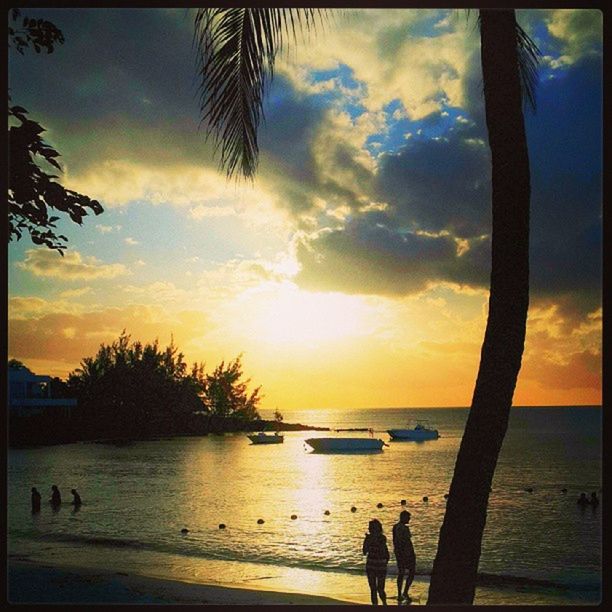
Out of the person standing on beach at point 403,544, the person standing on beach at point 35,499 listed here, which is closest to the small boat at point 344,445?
the person standing on beach at point 35,499

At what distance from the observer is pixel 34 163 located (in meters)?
6.41

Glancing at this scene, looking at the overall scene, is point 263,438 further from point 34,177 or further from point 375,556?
point 34,177

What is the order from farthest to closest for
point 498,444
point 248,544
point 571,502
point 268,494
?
point 268,494, point 571,502, point 248,544, point 498,444

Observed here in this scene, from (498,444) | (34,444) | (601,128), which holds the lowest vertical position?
(34,444)

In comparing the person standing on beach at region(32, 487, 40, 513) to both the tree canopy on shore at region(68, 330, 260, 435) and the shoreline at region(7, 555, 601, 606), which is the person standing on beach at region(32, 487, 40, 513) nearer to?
the shoreline at region(7, 555, 601, 606)

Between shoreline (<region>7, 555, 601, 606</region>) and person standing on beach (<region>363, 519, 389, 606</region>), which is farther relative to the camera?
shoreline (<region>7, 555, 601, 606</region>)

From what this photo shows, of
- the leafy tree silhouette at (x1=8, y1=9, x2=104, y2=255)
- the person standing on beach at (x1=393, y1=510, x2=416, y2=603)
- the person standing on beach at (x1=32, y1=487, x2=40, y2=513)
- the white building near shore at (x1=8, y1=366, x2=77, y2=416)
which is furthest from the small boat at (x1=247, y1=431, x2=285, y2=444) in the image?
the leafy tree silhouette at (x1=8, y1=9, x2=104, y2=255)

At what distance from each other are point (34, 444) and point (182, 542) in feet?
139

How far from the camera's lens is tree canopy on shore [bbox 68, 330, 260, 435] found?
67000mm

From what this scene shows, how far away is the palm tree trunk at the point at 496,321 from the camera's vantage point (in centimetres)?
440

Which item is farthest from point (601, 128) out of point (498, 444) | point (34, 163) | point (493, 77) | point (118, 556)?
point (118, 556)

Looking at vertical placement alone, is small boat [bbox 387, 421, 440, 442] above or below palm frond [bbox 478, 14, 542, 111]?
below

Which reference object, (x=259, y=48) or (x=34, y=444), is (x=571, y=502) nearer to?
(x=259, y=48)

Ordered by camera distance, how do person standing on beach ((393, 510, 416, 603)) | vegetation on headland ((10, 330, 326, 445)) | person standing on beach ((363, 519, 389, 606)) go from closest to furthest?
person standing on beach ((363, 519, 389, 606)) → person standing on beach ((393, 510, 416, 603)) → vegetation on headland ((10, 330, 326, 445))
